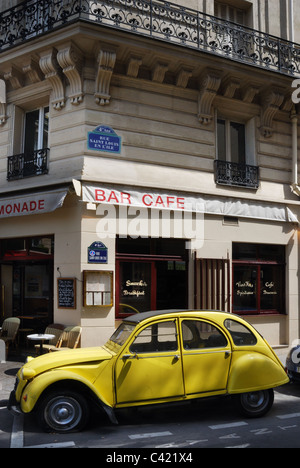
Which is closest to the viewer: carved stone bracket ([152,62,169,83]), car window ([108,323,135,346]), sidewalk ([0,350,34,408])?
car window ([108,323,135,346])

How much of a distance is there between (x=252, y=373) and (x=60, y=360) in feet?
Answer: 9.04

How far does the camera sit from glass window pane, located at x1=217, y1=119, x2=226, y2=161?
39.6 ft

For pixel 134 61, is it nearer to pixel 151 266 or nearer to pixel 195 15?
pixel 195 15

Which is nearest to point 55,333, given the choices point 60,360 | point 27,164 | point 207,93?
point 60,360

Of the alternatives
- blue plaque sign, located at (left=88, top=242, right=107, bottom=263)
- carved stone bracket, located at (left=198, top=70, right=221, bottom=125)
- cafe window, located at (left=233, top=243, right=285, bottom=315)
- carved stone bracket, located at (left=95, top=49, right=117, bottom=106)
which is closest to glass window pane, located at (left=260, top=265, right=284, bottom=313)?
cafe window, located at (left=233, top=243, right=285, bottom=315)

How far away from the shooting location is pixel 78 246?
10008 millimetres

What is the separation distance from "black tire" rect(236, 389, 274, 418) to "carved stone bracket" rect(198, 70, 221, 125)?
7271mm

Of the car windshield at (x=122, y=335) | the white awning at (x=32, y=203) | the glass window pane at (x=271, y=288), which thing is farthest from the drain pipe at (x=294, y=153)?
the car windshield at (x=122, y=335)

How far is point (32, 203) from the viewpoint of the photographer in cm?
1027

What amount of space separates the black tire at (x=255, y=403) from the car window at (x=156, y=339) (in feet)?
4.33

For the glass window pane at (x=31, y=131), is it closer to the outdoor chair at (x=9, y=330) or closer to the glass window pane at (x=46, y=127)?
the glass window pane at (x=46, y=127)

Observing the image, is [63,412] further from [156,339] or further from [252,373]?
[252,373]

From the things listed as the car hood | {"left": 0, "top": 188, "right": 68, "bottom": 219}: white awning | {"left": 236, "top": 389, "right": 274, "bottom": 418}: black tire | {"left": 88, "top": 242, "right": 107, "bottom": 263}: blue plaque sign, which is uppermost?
{"left": 0, "top": 188, "right": 68, "bottom": 219}: white awning

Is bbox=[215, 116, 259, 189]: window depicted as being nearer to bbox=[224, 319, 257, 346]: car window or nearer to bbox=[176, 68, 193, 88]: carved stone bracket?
bbox=[176, 68, 193, 88]: carved stone bracket
